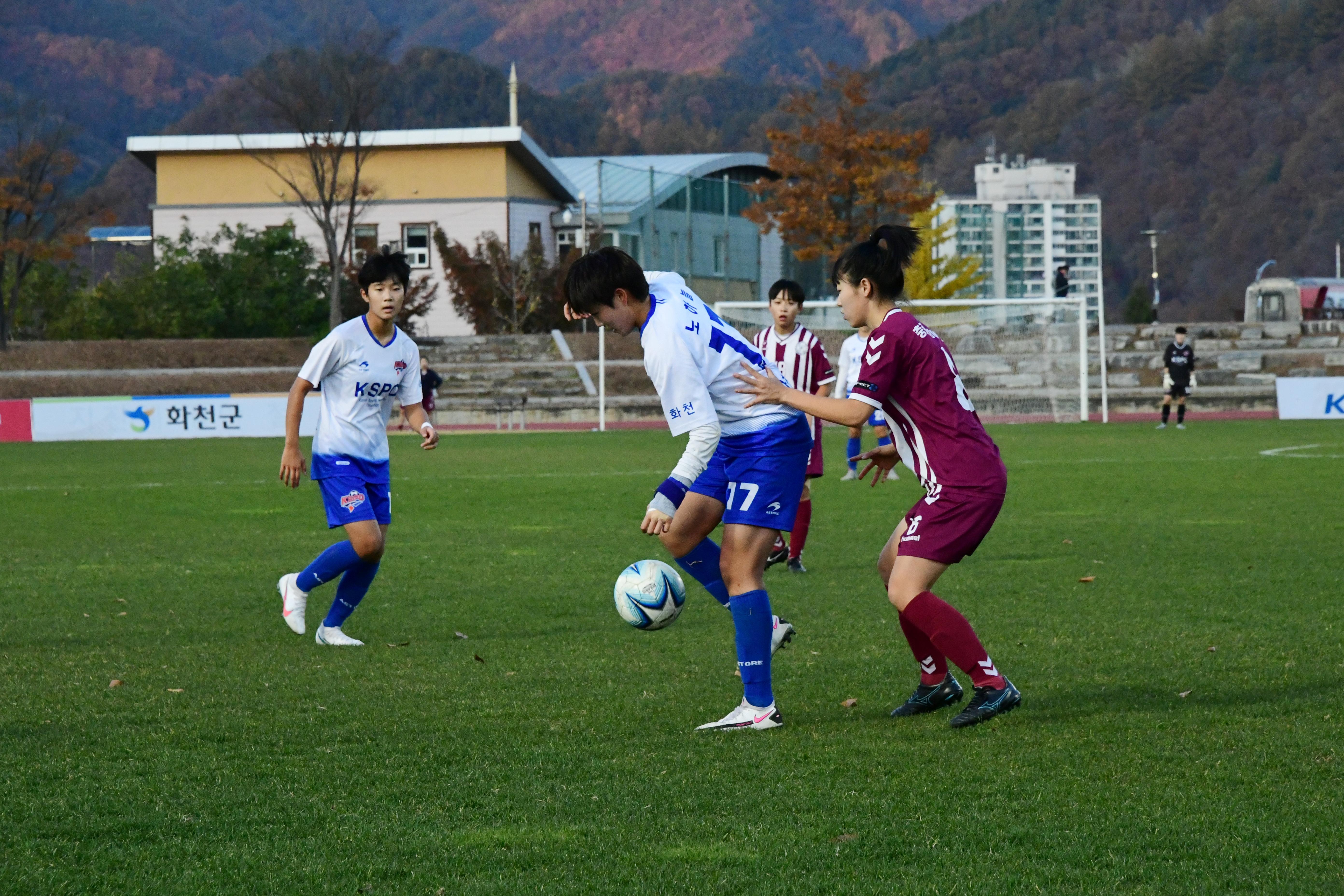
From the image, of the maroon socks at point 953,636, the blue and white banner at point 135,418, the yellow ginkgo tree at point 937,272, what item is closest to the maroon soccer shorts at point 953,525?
the maroon socks at point 953,636

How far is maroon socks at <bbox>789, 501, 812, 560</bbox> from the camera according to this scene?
10281 millimetres

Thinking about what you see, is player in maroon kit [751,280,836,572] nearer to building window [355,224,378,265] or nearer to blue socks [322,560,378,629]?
blue socks [322,560,378,629]

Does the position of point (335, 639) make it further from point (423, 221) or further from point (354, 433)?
point (423, 221)

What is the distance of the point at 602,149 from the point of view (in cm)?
11462

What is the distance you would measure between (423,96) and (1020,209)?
54512mm

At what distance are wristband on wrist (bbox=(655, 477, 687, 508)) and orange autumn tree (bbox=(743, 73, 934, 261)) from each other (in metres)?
42.4

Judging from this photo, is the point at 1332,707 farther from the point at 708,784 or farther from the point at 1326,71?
the point at 1326,71

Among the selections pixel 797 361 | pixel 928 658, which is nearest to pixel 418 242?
pixel 797 361

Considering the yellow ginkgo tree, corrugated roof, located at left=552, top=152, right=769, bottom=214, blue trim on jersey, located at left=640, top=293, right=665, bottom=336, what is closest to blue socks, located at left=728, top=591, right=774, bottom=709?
blue trim on jersey, located at left=640, top=293, right=665, bottom=336

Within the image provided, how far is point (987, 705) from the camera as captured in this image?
17.8ft

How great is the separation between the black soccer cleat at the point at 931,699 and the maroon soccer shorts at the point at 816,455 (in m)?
4.16

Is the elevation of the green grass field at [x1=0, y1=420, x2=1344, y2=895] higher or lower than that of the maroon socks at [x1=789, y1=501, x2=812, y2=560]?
lower

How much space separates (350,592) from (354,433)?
0.85 metres

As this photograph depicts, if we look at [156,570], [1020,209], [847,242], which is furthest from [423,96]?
[156,570]
